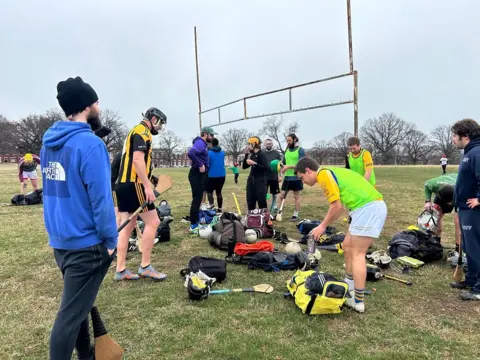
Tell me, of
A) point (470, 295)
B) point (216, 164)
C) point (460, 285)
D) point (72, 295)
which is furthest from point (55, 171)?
point (216, 164)

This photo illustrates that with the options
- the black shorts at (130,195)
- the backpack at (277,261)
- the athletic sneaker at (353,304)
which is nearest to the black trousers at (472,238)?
the athletic sneaker at (353,304)

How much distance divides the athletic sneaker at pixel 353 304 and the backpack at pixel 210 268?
1616mm

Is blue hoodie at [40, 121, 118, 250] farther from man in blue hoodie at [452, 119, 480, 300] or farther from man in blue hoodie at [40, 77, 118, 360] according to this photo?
man in blue hoodie at [452, 119, 480, 300]

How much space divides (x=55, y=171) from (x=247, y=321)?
2355mm

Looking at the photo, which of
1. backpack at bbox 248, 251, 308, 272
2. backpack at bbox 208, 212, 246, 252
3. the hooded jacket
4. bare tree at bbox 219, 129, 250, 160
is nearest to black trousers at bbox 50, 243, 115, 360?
backpack at bbox 248, 251, 308, 272

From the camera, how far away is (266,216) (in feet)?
23.2

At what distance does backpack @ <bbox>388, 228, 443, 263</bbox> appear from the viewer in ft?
17.0

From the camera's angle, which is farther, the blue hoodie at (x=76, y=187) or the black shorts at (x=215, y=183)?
the black shorts at (x=215, y=183)

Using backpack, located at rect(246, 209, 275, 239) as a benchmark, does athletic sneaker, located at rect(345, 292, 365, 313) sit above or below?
below

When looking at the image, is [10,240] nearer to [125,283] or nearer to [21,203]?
[125,283]

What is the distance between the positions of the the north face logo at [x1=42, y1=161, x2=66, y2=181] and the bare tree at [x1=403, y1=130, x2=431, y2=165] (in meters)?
87.6

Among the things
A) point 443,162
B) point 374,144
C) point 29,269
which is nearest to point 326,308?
point 29,269

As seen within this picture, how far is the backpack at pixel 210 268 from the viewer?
14.5ft

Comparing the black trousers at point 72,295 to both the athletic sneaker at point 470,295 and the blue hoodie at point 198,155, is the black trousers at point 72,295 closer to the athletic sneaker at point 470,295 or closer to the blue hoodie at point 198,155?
the athletic sneaker at point 470,295
